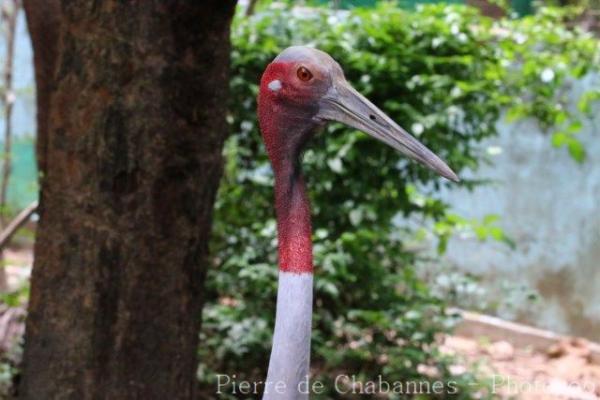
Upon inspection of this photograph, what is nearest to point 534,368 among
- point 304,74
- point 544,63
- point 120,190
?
point 544,63

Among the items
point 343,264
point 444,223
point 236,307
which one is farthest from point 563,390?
point 236,307

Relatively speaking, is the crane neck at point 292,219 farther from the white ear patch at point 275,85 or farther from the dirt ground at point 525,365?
the dirt ground at point 525,365

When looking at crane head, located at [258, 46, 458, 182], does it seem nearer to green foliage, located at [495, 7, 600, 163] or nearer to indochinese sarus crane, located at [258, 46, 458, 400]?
indochinese sarus crane, located at [258, 46, 458, 400]

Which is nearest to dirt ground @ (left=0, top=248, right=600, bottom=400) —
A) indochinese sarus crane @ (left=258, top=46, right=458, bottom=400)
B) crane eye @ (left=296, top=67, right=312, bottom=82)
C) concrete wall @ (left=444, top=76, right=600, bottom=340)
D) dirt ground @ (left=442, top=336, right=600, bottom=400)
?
dirt ground @ (left=442, top=336, right=600, bottom=400)

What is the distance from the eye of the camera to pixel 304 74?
1.62 m

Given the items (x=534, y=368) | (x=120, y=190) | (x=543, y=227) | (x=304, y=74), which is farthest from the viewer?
(x=543, y=227)

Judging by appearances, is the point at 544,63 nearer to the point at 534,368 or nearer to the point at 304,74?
the point at 534,368

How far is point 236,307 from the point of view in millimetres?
4246

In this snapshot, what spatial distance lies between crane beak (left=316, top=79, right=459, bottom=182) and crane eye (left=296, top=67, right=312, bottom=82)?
0.17 ft

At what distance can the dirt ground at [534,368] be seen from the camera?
4504 mm

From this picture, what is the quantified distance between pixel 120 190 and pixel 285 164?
1021 mm

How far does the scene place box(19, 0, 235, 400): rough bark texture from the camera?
2527mm

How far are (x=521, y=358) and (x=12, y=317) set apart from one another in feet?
10.9

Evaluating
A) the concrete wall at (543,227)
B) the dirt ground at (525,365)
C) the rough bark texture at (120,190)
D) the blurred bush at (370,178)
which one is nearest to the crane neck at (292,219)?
the rough bark texture at (120,190)
